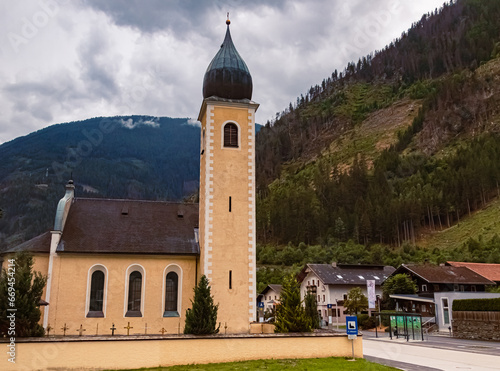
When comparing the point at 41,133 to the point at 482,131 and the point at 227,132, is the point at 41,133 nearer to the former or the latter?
the point at 482,131

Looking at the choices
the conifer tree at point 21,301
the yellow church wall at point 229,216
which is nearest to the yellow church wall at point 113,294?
the yellow church wall at point 229,216

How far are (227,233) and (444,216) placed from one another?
90433 mm

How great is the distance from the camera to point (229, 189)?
94.6 feet

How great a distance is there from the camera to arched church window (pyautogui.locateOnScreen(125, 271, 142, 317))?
91.0 feet

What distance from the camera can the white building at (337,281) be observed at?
63312 mm

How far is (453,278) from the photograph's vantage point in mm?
49281

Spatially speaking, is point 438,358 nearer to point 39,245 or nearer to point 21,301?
point 21,301

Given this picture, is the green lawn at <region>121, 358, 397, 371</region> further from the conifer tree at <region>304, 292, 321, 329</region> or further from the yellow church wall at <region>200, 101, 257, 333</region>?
the yellow church wall at <region>200, 101, 257, 333</region>

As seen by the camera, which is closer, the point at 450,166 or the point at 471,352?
the point at 471,352

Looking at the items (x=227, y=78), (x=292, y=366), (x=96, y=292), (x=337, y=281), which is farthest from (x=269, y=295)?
(x=292, y=366)

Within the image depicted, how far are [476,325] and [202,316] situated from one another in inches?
996

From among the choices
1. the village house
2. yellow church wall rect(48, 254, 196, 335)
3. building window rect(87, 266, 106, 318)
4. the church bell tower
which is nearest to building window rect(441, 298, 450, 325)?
the village house

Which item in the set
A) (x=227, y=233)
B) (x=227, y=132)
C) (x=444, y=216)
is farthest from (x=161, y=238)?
(x=444, y=216)

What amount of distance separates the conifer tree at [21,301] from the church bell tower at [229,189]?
9.80 metres
